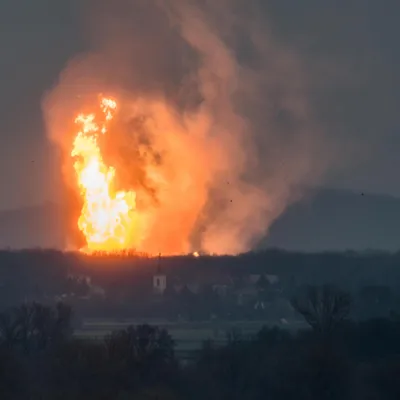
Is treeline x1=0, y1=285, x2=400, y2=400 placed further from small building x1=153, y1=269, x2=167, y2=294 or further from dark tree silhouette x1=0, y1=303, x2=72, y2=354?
small building x1=153, y1=269, x2=167, y2=294

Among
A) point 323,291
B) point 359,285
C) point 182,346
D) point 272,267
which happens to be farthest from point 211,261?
point 182,346

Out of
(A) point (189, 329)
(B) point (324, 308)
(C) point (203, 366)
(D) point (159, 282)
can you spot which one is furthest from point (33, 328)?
(D) point (159, 282)

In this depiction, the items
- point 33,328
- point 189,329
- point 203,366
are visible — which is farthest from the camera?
point 189,329

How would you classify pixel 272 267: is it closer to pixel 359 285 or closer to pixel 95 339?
pixel 359 285

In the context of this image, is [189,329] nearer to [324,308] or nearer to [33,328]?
[324,308]

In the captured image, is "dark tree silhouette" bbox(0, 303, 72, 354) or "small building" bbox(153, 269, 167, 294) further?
"small building" bbox(153, 269, 167, 294)

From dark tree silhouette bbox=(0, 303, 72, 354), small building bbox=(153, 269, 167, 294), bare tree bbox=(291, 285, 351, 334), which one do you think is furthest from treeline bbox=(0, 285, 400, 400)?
small building bbox=(153, 269, 167, 294)
